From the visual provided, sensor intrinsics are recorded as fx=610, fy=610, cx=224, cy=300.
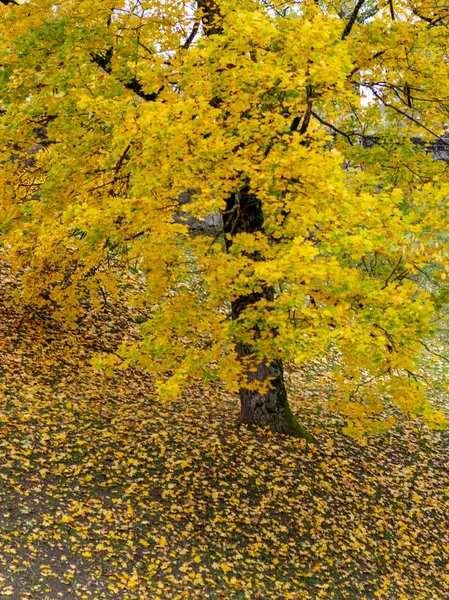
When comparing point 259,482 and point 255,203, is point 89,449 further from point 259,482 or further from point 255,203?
point 255,203

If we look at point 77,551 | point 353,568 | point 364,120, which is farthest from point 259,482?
point 364,120

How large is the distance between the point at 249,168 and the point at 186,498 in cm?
457

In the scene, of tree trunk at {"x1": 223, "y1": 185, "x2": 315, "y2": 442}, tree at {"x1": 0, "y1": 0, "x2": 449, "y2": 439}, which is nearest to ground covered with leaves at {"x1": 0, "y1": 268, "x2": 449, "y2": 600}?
tree trunk at {"x1": 223, "y1": 185, "x2": 315, "y2": 442}

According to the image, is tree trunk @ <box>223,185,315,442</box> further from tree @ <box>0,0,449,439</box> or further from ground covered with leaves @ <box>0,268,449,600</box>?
ground covered with leaves @ <box>0,268,449,600</box>

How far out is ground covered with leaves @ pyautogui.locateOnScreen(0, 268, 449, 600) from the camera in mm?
6758

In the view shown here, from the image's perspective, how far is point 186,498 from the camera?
824 centimetres

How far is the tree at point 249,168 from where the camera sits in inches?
230

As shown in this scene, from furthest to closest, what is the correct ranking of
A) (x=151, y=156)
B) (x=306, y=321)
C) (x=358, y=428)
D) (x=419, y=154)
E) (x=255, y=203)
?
(x=419, y=154) → (x=255, y=203) → (x=358, y=428) → (x=306, y=321) → (x=151, y=156)

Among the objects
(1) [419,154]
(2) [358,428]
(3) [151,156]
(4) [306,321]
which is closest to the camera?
(3) [151,156]

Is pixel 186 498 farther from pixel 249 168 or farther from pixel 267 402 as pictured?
pixel 249 168

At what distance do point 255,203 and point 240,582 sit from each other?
15.9ft

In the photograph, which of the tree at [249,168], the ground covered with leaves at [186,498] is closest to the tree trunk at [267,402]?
the tree at [249,168]

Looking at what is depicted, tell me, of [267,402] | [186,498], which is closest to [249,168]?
[186,498]

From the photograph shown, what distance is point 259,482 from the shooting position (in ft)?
29.3
